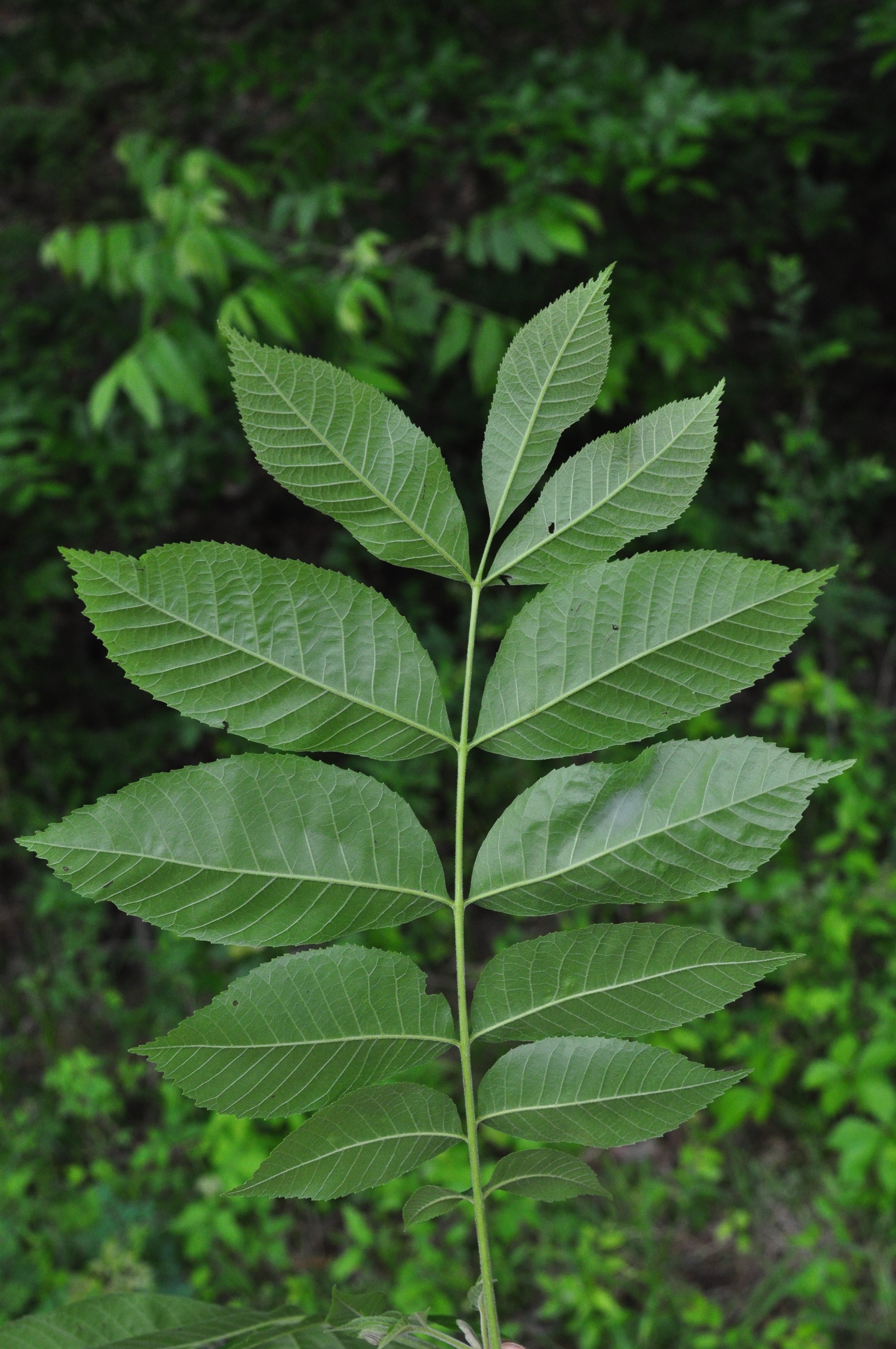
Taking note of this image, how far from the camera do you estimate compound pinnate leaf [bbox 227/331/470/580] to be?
0.45 metres

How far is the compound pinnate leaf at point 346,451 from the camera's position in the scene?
448 mm

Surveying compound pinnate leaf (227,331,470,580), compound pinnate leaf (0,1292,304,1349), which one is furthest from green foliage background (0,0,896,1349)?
compound pinnate leaf (227,331,470,580)

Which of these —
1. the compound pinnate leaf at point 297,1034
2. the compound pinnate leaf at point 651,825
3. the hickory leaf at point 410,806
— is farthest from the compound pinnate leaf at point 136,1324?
the compound pinnate leaf at point 651,825

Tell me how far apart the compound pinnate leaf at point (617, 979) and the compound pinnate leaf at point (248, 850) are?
2.1 inches

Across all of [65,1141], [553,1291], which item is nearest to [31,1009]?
[65,1141]

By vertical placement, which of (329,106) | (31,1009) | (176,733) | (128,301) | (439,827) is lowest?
(31,1009)

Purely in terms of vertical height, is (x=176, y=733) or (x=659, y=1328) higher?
(x=176, y=733)

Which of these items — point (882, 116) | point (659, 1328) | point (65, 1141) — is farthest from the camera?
point (882, 116)

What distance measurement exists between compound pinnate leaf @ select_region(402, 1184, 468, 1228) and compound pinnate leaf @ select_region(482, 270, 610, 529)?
13.5 inches

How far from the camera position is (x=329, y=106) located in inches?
113

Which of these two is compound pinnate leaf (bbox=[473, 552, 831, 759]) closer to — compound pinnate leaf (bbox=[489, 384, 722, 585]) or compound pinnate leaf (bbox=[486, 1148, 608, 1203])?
compound pinnate leaf (bbox=[489, 384, 722, 585])

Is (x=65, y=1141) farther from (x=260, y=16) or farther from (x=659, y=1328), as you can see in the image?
(x=260, y=16)

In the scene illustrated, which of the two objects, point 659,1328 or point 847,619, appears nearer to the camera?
point 659,1328

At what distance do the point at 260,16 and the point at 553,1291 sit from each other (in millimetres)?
3903
